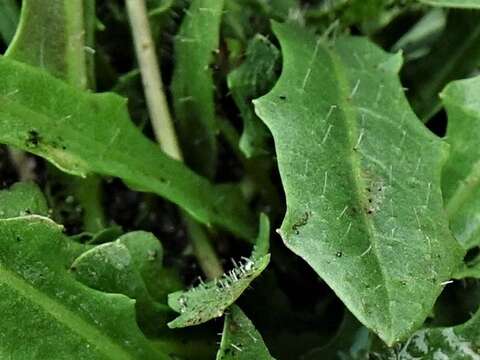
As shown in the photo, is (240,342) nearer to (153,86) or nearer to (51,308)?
(51,308)

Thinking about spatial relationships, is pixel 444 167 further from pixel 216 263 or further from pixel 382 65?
pixel 216 263

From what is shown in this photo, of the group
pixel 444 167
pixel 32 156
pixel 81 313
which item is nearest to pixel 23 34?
pixel 32 156

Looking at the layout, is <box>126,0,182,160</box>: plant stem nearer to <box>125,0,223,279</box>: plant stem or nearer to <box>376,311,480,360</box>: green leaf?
<box>125,0,223,279</box>: plant stem

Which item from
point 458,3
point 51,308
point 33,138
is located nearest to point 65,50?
point 33,138

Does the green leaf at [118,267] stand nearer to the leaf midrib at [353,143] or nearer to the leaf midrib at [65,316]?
the leaf midrib at [65,316]

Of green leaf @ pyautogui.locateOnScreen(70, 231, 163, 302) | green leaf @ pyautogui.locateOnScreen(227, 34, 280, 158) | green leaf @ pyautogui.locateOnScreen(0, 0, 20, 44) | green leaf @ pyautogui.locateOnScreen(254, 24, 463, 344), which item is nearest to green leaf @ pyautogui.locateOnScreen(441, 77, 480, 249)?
green leaf @ pyautogui.locateOnScreen(254, 24, 463, 344)

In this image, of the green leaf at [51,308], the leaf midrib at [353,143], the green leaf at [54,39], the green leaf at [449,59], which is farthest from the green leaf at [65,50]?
the green leaf at [449,59]
